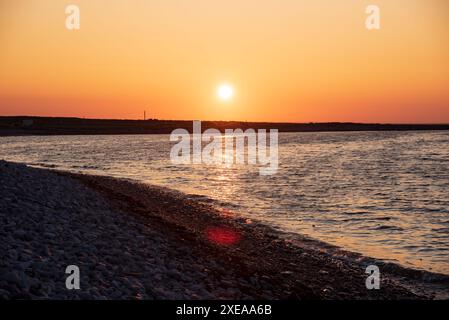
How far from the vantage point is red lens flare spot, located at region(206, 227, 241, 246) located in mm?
18562

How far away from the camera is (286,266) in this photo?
15.8m

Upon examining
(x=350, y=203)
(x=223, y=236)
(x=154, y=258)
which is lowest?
(x=350, y=203)

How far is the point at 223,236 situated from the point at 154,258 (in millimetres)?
6653

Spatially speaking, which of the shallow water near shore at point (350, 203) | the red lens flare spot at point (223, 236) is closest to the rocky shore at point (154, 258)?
the red lens flare spot at point (223, 236)

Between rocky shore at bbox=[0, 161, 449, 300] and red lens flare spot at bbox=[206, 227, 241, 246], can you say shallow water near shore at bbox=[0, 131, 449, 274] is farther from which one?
red lens flare spot at bbox=[206, 227, 241, 246]

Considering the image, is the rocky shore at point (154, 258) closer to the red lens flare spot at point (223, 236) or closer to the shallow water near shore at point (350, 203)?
the red lens flare spot at point (223, 236)

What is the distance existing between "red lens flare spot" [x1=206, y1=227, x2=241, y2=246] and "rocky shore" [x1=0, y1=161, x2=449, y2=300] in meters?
0.05

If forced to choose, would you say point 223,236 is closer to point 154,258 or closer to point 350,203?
point 154,258

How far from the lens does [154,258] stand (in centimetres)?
1352

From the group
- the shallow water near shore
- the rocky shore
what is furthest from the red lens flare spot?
the shallow water near shore

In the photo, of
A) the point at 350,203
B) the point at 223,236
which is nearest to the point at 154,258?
the point at 223,236

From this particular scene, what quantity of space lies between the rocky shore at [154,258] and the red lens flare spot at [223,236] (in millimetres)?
54
